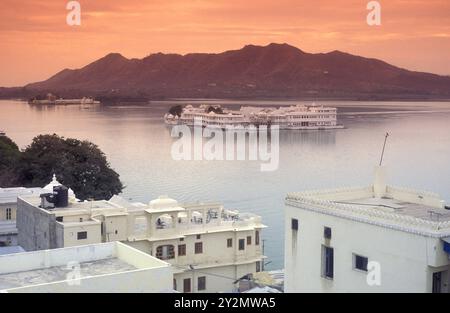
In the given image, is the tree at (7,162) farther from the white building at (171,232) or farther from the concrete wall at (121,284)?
the concrete wall at (121,284)

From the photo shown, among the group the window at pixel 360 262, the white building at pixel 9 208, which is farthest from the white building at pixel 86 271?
the white building at pixel 9 208

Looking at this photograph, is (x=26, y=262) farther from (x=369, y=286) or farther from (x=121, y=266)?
(x=369, y=286)

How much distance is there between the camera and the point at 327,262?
3479 millimetres

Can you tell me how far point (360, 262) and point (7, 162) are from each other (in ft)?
31.3

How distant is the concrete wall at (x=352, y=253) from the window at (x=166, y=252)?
278 centimetres

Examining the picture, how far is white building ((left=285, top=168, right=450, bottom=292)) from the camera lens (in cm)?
292

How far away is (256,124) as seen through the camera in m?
31.6

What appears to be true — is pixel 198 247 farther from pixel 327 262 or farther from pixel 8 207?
pixel 327 262

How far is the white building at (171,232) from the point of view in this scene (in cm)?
593

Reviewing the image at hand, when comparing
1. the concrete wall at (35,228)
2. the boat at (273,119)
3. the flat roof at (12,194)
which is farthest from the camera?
the boat at (273,119)

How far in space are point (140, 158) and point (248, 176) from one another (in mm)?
4623

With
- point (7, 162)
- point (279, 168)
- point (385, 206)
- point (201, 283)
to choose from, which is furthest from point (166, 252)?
point (279, 168)

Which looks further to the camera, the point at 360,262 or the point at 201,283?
the point at 201,283

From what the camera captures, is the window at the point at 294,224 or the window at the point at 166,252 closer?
the window at the point at 294,224
